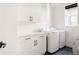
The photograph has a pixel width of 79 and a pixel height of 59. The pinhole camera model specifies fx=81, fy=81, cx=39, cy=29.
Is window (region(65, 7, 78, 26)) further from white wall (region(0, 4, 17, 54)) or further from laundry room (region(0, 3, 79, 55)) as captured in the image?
white wall (region(0, 4, 17, 54))

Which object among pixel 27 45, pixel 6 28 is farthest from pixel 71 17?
pixel 6 28

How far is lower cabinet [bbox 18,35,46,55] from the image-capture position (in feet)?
5.97

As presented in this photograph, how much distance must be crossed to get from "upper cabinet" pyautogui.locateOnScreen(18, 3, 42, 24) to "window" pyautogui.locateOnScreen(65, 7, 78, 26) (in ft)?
4.11

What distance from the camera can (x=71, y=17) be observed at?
322cm

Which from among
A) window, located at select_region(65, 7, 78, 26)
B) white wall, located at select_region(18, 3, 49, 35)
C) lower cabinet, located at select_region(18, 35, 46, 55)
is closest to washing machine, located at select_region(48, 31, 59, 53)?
lower cabinet, located at select_region(18, 35, 46, 55)

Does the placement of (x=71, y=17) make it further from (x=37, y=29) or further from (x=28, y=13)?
(x=28, y=13)

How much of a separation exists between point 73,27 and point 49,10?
1.16 meters

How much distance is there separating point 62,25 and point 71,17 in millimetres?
466

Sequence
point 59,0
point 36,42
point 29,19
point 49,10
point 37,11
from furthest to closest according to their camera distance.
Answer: point 49,10 → point 37,11 → point 29,19 → point 36,42 → point 59,0

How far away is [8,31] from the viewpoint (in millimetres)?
906

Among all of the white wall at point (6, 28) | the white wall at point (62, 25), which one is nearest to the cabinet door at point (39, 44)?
the white wall at point (6, 28)

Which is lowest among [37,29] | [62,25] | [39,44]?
[39,44]
